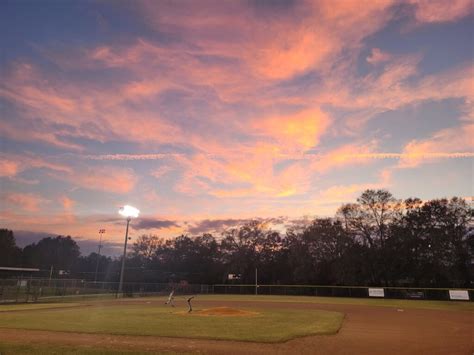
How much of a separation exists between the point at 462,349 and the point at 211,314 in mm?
17094

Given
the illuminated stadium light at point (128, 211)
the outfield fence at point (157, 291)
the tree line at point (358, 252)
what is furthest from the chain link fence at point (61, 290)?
the tree line at point (358, 252)

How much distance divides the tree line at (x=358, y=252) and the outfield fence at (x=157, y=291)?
333 inches

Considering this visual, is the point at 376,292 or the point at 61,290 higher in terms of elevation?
the point at 376,292

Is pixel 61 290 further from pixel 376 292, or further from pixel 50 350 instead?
pixel 376 292

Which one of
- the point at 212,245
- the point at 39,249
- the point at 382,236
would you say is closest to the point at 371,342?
the point at 382,236

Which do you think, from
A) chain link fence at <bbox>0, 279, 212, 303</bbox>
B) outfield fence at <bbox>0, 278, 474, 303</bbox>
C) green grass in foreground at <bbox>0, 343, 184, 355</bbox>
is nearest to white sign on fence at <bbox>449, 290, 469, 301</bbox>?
outfield fence at <bbox>0, 278, 474, 303</bbox>

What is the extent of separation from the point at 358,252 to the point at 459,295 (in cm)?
2610

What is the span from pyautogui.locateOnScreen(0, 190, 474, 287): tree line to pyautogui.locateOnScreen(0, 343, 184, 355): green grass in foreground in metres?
65.7

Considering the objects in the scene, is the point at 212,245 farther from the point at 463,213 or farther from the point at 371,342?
the point at 371,342

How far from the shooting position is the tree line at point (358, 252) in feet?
226

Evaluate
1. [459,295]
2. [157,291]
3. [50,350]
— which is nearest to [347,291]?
[459,295]

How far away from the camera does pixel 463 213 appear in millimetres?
71062

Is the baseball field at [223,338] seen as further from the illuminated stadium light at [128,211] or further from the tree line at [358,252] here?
the tree line at [358,252]

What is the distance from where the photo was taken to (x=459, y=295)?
4947 centimetres
